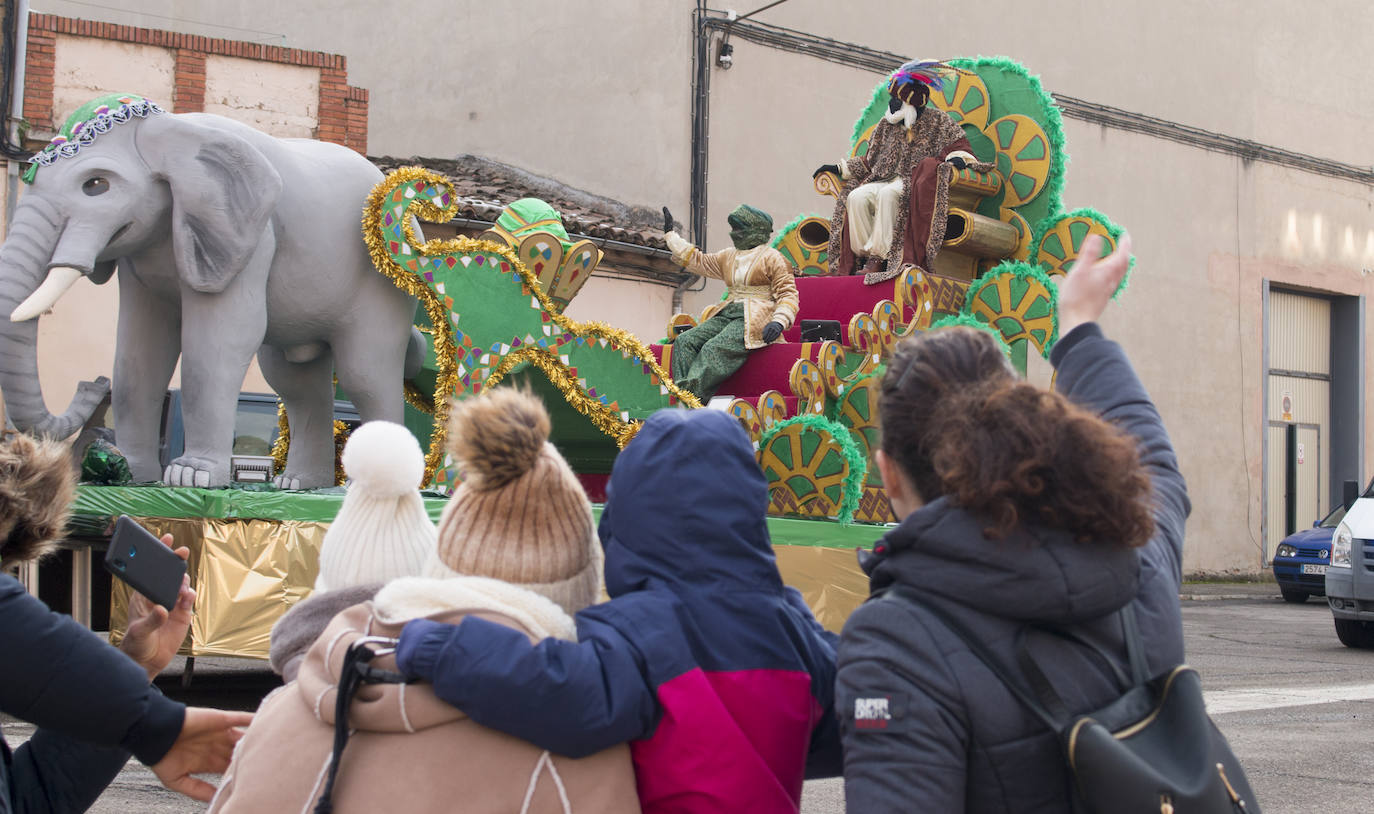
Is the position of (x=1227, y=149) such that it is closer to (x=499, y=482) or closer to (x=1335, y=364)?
(x=1335, y=364)

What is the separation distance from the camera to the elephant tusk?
629 cm

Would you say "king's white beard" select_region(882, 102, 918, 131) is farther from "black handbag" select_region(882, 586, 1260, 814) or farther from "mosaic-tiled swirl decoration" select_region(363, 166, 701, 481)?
"black handbag" select_region(882, 586, 1260, 814)

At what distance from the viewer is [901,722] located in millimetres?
1798

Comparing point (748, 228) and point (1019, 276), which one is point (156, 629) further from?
point (1019, 276)

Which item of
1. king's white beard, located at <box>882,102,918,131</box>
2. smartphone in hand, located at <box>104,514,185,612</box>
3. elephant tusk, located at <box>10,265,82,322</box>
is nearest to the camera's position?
smartphone in hand, located at <box>104,514,185,612</box>

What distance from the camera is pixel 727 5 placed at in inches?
700

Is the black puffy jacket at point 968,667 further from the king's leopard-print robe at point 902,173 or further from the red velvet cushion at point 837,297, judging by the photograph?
the king's leopard-print robe at point 902,173

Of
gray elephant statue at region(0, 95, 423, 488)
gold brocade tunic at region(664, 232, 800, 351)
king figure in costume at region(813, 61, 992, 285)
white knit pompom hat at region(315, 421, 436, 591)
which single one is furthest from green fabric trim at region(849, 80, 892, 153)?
white knit pompom hat at region(315, 421, 436, 591)

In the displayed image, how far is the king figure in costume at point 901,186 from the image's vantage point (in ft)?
30.2

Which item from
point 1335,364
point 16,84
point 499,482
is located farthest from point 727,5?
point 499,482

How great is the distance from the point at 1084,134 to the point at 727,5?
6.64 meters

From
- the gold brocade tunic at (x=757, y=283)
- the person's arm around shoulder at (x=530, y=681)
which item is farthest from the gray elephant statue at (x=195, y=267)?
the person's arm around shoulder at (x=530, y=681)

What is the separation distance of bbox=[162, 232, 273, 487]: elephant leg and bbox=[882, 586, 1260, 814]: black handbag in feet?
18.0

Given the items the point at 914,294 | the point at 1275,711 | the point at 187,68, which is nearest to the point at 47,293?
the point at 914,294
